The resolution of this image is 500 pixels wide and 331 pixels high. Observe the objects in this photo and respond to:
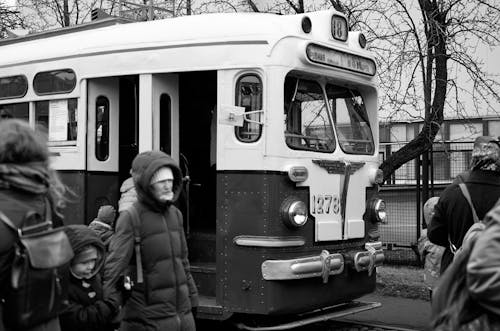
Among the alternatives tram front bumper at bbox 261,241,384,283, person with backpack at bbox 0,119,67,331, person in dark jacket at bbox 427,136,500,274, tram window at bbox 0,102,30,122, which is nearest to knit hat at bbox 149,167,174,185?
person with backpack at bbox 0,119,67,331

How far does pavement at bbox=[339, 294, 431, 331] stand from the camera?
7934mm

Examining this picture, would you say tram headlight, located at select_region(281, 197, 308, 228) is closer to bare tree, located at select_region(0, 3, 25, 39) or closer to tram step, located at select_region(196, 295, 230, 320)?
tram step, located at select_region(196, 295, 230, 320)

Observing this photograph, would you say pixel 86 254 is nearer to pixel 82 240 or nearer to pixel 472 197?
pixel 82 240

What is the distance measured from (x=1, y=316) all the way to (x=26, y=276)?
202mm

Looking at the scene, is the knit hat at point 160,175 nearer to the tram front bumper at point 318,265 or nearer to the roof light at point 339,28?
the tram front bumper at point 318,265

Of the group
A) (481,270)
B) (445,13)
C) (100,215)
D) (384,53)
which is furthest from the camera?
(384,53)

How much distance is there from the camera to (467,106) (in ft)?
62.8

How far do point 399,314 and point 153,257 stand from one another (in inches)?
198

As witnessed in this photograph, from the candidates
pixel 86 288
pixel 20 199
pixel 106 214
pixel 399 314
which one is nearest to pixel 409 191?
pixel 399 314

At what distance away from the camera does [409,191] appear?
11.9m

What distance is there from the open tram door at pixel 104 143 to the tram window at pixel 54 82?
0.25 meters

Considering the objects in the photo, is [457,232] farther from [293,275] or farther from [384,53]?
[384,53]

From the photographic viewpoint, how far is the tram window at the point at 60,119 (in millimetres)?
7086

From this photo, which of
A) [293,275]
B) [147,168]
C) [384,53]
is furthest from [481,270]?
[384,53]
